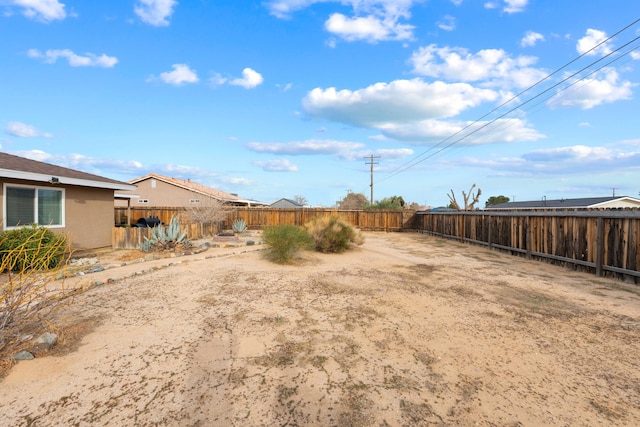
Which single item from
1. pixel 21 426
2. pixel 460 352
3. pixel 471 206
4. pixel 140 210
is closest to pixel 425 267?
pixel 460 352

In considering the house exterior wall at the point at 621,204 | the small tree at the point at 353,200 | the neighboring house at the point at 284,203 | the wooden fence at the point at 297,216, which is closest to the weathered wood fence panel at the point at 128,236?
the wooden fence at the point at 297,216

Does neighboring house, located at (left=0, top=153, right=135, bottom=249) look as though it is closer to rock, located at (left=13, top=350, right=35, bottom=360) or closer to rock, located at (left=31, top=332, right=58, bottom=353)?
rock, located at (left=31, top=332, right=58, bottom=353)

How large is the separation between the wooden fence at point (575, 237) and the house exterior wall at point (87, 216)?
14.4m

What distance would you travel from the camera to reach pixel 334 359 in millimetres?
3373

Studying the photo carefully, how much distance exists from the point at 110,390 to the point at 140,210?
2122 centimetres

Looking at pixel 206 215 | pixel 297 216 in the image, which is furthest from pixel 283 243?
pixel 297 216

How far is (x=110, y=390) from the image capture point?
111 inches

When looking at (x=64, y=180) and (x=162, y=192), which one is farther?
(x=162, y=192)

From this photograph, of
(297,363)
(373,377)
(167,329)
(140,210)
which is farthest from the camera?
(140,210)

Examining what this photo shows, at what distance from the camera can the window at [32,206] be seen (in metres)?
8.92

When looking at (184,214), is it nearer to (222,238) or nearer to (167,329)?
(222,238)

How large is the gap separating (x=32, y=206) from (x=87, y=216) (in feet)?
A: 5.74

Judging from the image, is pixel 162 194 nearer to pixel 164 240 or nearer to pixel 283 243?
pixel 164 240

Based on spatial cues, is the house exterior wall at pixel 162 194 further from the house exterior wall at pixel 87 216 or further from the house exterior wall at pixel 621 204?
the house exterior wall at pixel 621 204
